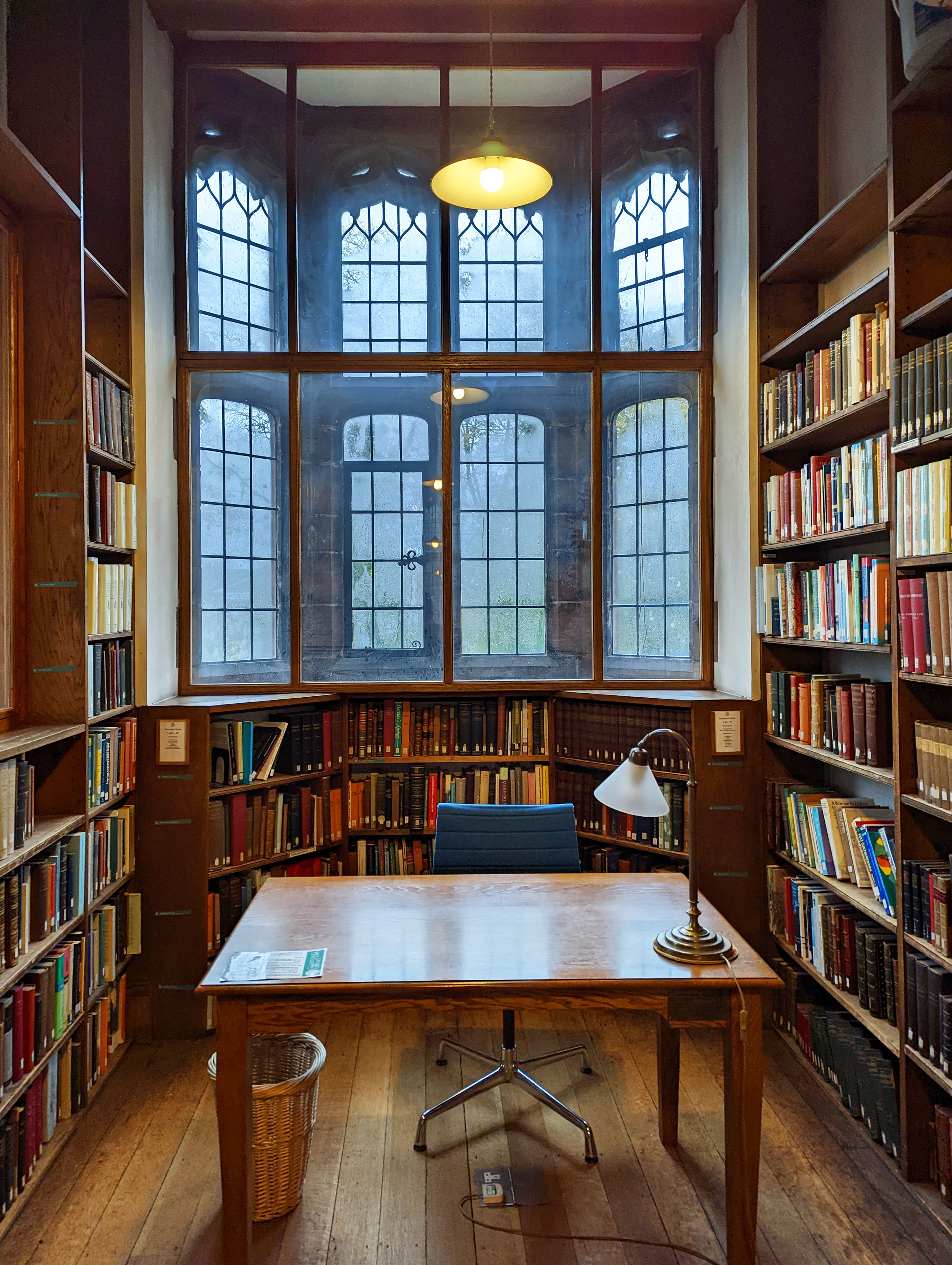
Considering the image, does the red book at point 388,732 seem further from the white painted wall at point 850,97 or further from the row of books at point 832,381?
the white painted wall at point 850,97

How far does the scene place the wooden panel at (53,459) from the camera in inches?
124

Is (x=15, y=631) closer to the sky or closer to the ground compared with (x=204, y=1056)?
closer to the sky

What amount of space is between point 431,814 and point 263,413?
86.4 inches

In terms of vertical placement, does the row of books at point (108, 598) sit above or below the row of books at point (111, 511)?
below

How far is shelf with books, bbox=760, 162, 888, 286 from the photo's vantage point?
3012mm

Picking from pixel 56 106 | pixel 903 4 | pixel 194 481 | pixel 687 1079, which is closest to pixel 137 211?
A: pixel 56 106

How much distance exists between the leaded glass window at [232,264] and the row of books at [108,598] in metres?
1.40

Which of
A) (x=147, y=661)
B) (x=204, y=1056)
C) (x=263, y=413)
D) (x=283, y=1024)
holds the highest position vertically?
(x=263, y=413)

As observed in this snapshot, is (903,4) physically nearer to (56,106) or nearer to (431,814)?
(56,106)

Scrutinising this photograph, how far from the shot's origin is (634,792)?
2207 millimetres

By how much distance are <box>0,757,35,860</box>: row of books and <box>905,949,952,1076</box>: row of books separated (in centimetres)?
272

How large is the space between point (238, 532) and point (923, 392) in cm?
315

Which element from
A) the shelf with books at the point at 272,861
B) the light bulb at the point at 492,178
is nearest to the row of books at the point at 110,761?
the shelf with books at the point at 272,861

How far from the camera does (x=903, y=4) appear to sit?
8.16 ft
